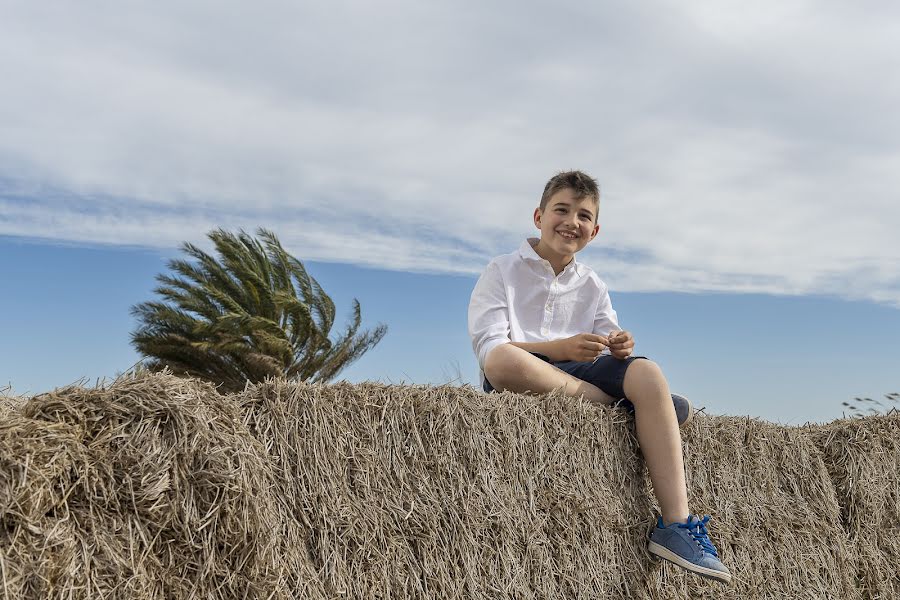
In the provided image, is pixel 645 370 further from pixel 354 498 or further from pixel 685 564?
pixel 354 498

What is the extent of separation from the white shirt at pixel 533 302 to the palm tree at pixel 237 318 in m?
8.95

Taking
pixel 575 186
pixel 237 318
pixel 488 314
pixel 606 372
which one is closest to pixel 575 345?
pixel 606 372

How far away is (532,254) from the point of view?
11.8 ft

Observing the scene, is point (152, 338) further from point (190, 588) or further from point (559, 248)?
point (190, 588)

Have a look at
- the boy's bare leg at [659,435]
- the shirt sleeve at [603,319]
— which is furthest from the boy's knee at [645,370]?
the shirt sleeve at [603,319]

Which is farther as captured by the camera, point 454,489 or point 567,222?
point 567,222

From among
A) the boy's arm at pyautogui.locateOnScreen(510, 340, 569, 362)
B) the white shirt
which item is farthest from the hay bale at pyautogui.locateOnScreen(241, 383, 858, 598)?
the white shirt

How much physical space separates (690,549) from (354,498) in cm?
129

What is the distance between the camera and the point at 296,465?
2.15m

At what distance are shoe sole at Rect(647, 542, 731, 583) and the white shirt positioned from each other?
97cm

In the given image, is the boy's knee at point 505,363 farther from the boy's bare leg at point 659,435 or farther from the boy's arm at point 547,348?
the boy's bare leg at point 659,435

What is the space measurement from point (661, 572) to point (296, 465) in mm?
1586

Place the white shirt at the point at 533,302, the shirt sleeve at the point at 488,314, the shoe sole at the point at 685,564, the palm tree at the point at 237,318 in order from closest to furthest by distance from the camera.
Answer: the shoe sole at the point at 685,564
the shirt sleeve at the point at 488,314
the white shirt at the point at 533,302
the palm tree at the point at 237,318

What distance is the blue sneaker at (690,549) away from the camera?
2.77m
